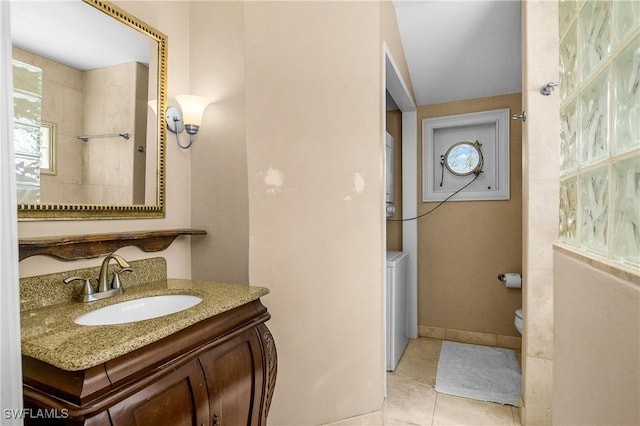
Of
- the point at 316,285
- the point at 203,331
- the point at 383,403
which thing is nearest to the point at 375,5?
the point at 316,285

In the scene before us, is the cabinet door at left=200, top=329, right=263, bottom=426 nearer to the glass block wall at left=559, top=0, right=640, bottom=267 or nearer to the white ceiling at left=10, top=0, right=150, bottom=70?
the glass block wall at left=559, top=0, right=640, bottom=267

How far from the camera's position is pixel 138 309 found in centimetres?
128

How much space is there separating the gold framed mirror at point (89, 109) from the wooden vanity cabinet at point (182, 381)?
0.67 meters

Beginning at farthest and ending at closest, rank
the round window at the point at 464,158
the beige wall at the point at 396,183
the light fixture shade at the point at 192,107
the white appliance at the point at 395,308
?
the beige wall at the point at 396,183
the round window at the point at 464,158
the white appliance at the point at 395,308
the light fixture shade at the point at 192,107

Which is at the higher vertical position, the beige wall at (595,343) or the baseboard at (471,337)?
the beige wall at (595,343)

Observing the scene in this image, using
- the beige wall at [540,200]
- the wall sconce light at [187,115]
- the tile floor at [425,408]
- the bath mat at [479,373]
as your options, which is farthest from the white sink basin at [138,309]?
the bath mat at [479,373]

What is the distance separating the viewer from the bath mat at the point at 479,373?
7.34 ft

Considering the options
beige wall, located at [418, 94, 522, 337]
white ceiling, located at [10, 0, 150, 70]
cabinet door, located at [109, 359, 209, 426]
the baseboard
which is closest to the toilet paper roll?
Result: beige wall, located at [418, 94, 522, 337]

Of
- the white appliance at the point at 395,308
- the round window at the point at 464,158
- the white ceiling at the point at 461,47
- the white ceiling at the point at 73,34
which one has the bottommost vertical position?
the white appliance at the point at 395,308

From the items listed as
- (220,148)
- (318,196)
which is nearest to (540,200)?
(318,196)

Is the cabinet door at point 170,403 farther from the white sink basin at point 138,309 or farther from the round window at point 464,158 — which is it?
the round window at point 464,158

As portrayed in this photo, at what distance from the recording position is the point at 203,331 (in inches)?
42.7

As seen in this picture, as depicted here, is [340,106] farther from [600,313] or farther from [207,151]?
[600,313]

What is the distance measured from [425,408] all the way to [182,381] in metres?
1.69
